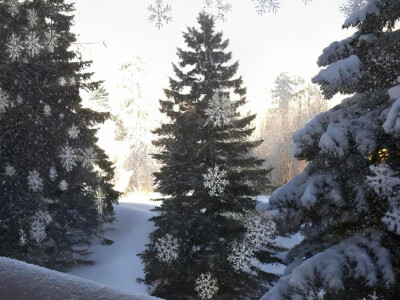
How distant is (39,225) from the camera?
12.4 meters

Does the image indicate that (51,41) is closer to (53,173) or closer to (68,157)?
(68,157)

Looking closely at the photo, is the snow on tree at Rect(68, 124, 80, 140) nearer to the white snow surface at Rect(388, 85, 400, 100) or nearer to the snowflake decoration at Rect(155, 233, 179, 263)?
the snowflake decoration at Rect(155, 233, 179, 263)

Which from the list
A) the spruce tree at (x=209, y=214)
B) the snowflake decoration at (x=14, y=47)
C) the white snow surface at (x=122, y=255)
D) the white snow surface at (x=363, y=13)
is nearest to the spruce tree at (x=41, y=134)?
the snowflake decoration at (x=14, y=47)

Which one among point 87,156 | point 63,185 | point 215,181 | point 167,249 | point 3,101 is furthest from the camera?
point 87,156

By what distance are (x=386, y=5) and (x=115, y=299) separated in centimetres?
556

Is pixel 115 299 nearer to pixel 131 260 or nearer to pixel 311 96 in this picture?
pixel 131 260

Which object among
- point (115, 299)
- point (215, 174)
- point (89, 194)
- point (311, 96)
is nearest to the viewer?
point (115, 299)

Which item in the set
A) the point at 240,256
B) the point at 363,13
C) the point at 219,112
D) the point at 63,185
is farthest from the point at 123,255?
the point at 363,13

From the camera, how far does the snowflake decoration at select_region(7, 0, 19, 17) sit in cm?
1306

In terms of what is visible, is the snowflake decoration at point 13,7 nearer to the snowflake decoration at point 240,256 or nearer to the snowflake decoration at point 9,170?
the snowflake decoration at point 9,170

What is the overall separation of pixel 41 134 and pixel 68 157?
1.32 m

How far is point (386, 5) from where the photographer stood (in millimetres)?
5094

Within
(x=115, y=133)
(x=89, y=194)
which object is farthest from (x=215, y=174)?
(x=115, y=133)

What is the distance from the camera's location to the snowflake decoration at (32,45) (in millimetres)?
12664
